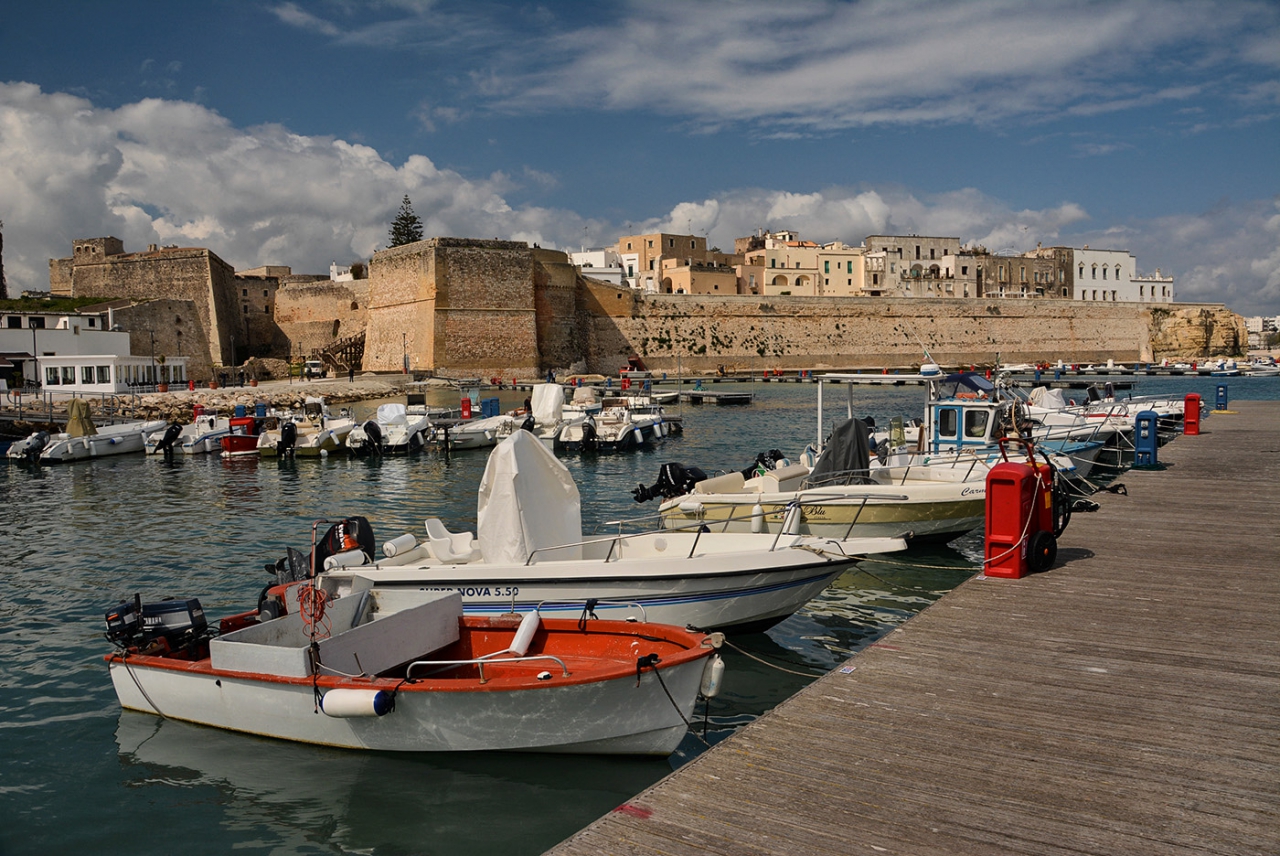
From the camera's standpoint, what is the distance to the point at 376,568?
7.43 m

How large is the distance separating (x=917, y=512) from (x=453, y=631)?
18.6 feet

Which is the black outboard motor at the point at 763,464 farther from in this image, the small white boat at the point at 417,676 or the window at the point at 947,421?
the small white boat at the point at 417,676

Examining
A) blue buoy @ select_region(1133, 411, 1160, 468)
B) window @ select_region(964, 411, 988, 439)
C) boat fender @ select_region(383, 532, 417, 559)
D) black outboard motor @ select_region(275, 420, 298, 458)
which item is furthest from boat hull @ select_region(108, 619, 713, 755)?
black outboard motor @ select_region(275, 420, 298, 458)

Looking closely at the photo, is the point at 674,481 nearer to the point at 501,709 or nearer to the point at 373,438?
the point at 501,709

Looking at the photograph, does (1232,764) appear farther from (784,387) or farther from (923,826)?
(784,387)

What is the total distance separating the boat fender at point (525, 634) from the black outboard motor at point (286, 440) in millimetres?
18125

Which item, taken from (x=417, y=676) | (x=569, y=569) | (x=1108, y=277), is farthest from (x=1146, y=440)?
(x=1108, y=277)

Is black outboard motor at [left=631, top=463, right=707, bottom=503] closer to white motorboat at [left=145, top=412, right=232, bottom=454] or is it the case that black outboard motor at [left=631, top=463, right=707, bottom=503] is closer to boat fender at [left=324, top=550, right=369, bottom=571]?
boat fender at [left=324, top=550, right=369, bottom=571]

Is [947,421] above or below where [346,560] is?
above

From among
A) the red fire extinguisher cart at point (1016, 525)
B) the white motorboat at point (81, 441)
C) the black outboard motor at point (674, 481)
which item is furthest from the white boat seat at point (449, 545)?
the white motorboat at point (81, 441)

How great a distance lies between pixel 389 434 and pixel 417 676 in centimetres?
1842

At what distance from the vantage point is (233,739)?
594 centimetres

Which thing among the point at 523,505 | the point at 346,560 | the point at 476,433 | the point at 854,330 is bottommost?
the point at 346,560

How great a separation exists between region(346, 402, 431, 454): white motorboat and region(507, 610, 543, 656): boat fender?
1811 centimetres
